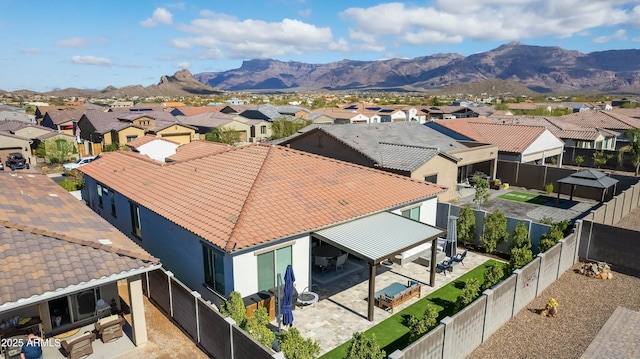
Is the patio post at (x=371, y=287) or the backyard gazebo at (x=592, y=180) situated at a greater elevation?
the backyard gazebo at (x=592, y=180)

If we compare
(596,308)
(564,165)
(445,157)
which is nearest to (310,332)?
(596,308)

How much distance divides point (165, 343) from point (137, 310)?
4.74ft

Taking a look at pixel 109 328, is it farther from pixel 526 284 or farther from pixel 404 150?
pixel 404 150

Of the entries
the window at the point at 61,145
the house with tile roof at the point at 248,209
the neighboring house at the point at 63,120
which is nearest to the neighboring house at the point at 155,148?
the house with tile roof at the point at 248,209

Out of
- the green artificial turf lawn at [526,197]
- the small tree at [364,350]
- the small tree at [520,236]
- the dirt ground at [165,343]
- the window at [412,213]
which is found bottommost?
the green artificial turf lawn at [526,197]

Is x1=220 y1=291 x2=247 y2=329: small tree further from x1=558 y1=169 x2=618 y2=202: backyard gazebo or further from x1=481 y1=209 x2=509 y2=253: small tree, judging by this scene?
x1=558 y1=169 x2=618 y2=202: backyard gazebo

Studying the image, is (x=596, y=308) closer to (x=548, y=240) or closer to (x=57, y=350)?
(x=548, y=240)

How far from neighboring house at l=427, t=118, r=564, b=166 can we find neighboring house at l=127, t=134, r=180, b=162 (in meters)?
27.4

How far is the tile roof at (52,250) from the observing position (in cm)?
991

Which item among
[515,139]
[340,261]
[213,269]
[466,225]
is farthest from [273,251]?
[515,139]

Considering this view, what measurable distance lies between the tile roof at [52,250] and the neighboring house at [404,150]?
697 inches

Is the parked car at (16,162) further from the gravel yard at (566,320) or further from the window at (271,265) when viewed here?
the gravel yard at (566,320)

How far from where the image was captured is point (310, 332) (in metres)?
13.9

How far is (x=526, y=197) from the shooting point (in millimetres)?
32812
